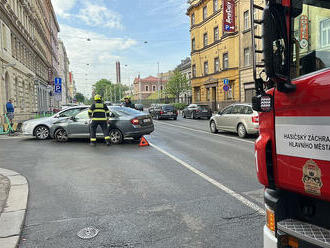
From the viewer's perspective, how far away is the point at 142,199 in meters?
4.76

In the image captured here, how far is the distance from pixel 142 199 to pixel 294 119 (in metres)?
3.11

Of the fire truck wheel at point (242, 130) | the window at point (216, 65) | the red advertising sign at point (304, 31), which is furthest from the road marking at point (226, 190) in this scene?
the window at point (216, 65)

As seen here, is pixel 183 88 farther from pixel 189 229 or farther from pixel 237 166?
pixel 189 229

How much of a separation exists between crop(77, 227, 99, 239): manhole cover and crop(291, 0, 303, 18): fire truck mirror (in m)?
3.09

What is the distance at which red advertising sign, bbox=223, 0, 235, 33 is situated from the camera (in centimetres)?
3125

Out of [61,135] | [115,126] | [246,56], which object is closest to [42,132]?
[61,135]

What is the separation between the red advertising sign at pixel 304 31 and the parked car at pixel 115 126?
30.0 feet

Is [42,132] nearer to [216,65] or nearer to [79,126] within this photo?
[79,126]

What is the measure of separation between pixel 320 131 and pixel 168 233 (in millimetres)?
2176

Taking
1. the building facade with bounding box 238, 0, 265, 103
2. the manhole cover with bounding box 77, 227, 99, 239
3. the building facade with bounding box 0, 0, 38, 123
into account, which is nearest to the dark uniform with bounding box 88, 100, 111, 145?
the manhole cover with bounding box 77, 227, 99, 239

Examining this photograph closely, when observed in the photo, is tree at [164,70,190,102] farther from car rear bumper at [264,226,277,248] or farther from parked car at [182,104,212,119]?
car rear bumper at [264,226,277,248]

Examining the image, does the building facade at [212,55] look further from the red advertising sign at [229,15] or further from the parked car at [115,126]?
the parked car at [115,126]

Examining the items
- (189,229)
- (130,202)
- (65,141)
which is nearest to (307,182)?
(189,229)

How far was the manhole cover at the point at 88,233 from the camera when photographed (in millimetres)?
3457
